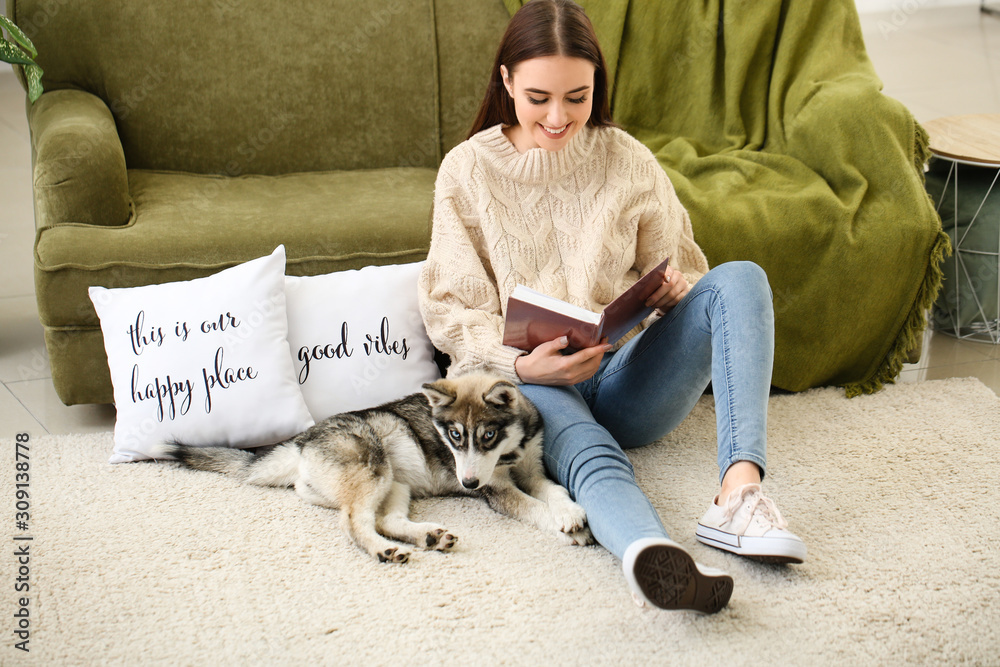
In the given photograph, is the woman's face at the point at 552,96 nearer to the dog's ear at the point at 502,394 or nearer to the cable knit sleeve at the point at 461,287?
the cable knit sleeve at the point at 461,287

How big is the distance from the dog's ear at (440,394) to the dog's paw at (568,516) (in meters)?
0.29

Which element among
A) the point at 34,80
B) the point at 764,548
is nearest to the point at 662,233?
the point at 764,548

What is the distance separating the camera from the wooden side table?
97.7 inches

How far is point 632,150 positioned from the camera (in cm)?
187

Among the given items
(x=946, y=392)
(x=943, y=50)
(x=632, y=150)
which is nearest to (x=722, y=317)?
(x=632, y=150)

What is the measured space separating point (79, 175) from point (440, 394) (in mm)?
1142

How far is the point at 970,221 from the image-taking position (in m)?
2.53

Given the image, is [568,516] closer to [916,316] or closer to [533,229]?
[533,229]

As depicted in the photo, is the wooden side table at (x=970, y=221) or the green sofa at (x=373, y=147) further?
the wooden side table at (x=970, y=221)

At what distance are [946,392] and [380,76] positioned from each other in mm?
1923

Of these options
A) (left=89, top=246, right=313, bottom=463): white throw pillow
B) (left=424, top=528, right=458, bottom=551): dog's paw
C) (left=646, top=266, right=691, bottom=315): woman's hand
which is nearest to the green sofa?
(left=89, top=246, right=313, bottom=463): white throw pillow

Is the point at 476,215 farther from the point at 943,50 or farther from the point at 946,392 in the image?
the point at 943,50

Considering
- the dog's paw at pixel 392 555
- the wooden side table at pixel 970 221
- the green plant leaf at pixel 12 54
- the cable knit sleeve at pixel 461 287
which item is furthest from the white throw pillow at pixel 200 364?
the wooden side table at pixel 970 221

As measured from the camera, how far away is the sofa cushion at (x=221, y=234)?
201 cm
